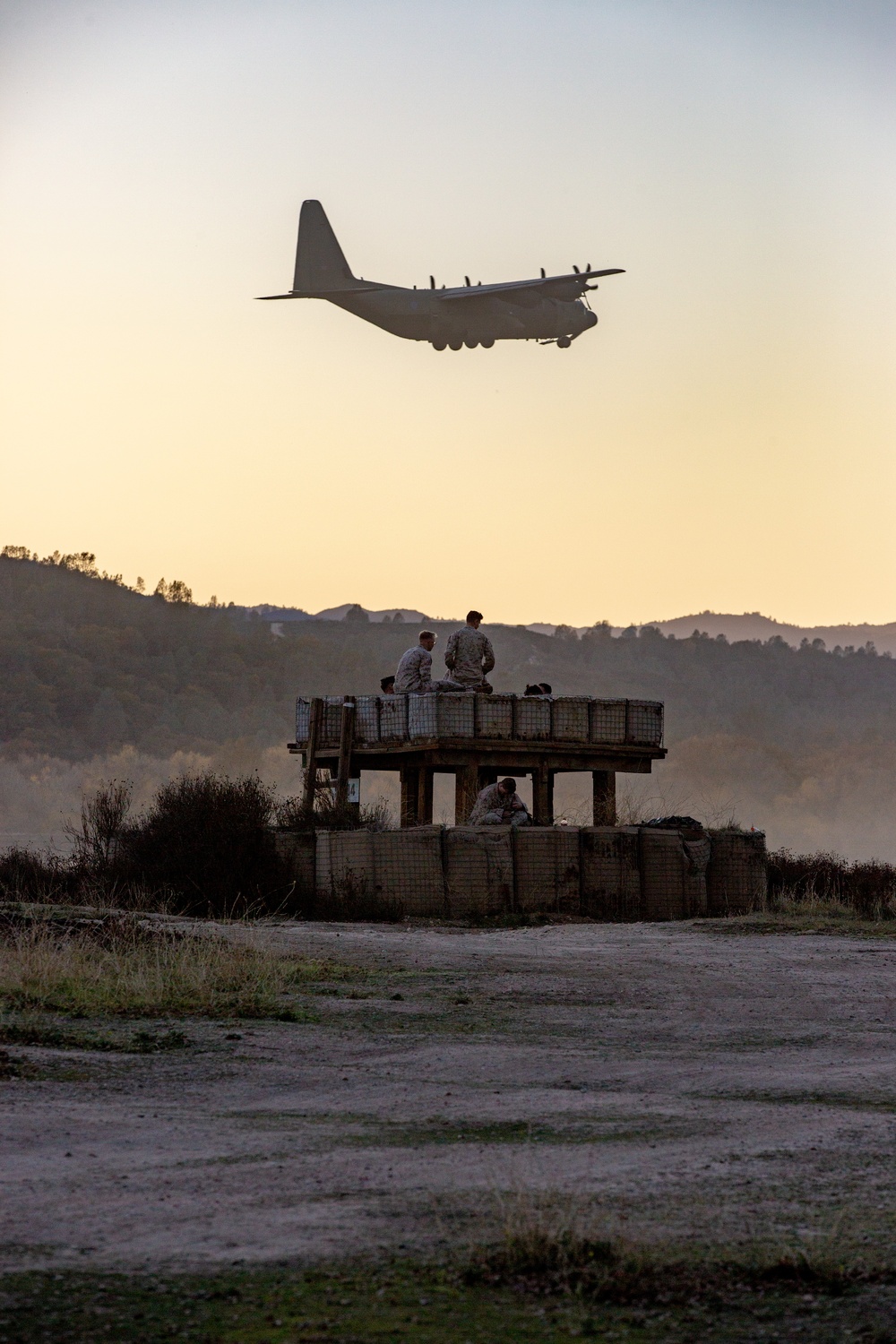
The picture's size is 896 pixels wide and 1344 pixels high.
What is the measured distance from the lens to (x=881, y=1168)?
24.7 ft

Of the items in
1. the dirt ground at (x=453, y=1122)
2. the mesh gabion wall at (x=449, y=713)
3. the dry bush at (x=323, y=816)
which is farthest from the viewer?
the dry bush at (x=323, y=816)

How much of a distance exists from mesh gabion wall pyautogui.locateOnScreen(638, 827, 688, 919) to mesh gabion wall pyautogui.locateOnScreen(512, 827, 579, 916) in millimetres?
966

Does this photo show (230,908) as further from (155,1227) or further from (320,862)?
(155,1227)

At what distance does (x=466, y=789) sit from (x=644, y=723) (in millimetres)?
2745

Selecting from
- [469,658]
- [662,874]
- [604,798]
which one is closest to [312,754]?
[469,658]

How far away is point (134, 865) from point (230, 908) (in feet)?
8.72

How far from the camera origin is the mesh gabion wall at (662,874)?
74.6 feet

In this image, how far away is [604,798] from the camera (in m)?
26.8

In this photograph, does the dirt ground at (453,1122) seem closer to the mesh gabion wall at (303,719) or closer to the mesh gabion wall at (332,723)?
the mesh gabion wall at (332,723)

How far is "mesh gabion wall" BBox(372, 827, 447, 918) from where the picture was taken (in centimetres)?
2212

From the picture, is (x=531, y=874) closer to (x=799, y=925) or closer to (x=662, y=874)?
(x=662, y=874)

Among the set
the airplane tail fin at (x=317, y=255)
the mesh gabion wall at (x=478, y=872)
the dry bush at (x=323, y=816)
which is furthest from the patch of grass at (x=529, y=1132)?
the airplane tail fin at (x=317, y=255)

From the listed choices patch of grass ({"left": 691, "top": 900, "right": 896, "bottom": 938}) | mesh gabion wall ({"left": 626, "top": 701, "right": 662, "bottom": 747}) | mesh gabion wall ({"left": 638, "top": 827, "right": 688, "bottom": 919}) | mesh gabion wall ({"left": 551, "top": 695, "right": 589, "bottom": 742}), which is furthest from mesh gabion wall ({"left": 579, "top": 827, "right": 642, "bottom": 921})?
mesh gabion wall ({"left": 626, "top": 701, "right": 662, "bottom": 747})

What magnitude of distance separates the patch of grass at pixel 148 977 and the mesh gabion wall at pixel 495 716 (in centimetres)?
880
